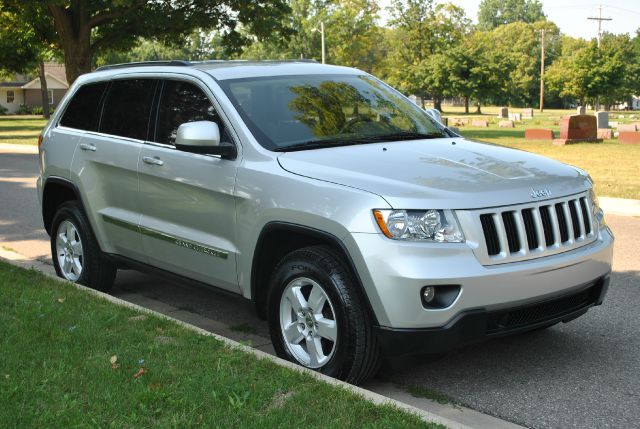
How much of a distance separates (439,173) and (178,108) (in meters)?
2.24

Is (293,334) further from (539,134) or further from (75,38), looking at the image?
(75,38)

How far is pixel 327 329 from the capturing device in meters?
4.74

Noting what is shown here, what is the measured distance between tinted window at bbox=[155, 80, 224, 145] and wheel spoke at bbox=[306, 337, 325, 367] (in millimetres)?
1788

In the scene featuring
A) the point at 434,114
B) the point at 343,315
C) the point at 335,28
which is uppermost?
the point at 335,28

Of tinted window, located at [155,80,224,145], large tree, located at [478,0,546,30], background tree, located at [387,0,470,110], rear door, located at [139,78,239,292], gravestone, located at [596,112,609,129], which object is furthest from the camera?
large tree, located at [478,0,546,30]

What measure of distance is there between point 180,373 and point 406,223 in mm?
1452

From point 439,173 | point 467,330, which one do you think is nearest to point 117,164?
point 439,173

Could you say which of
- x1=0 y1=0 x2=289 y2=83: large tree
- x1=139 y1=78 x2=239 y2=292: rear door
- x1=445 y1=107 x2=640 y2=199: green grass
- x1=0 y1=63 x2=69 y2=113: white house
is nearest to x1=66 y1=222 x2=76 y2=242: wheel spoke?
x1=139 y1=78 x2=239 y2=292: rear door

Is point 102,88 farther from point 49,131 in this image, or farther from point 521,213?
point 521,213

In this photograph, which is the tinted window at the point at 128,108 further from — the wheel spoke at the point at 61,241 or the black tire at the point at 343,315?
the black tire at the point at 343,315

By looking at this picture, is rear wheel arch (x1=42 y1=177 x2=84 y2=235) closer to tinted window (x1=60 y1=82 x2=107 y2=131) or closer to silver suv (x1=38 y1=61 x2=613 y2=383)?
silver suv (x1=38 y1=61 x2=613 y2=383)

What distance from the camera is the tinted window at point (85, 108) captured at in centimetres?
707

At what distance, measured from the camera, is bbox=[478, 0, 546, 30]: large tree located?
620 ft

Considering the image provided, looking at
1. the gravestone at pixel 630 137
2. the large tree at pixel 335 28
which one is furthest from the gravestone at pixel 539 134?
the large tree at pixel 335 28
